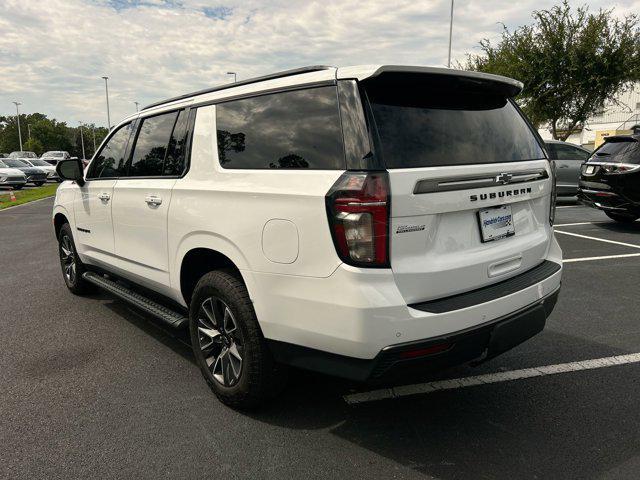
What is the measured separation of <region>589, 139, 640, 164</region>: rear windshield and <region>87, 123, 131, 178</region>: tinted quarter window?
27.1ft

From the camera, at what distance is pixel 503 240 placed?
8.93 ft

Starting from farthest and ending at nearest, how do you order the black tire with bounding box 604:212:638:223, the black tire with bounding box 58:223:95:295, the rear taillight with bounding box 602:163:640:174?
the black tire with bounding box 604:212:638:223
the rear taillight with bounding box 602:163:640:174
the black tire with bounding box 58:223:95:295

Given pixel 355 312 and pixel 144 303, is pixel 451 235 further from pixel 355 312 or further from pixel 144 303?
pixel 144 303

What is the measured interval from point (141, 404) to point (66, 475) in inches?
27.3

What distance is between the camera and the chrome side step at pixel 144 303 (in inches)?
133

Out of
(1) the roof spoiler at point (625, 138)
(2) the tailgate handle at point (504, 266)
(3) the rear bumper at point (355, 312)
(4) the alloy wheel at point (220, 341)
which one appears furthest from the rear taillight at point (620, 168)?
(4) the alloy wheel at point (220, 341)

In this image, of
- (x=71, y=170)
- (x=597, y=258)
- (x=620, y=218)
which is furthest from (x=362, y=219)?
(x=620, y=218)

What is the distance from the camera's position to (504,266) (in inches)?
106

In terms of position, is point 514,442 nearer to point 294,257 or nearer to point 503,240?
point 503,240

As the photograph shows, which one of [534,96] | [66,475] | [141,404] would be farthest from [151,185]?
[534,96]

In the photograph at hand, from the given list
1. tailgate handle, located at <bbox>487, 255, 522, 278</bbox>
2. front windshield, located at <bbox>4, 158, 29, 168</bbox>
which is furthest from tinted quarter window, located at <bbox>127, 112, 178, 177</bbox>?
front windshield, located at <bbox>4, 158, 29, 168</bbox>

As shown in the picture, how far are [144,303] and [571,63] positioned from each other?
2288 centimetres

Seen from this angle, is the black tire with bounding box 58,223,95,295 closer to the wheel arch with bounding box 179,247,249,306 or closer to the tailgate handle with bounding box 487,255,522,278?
the wheel arch with bounding box 179,247,249,306

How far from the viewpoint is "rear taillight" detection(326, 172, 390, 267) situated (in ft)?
7.18
